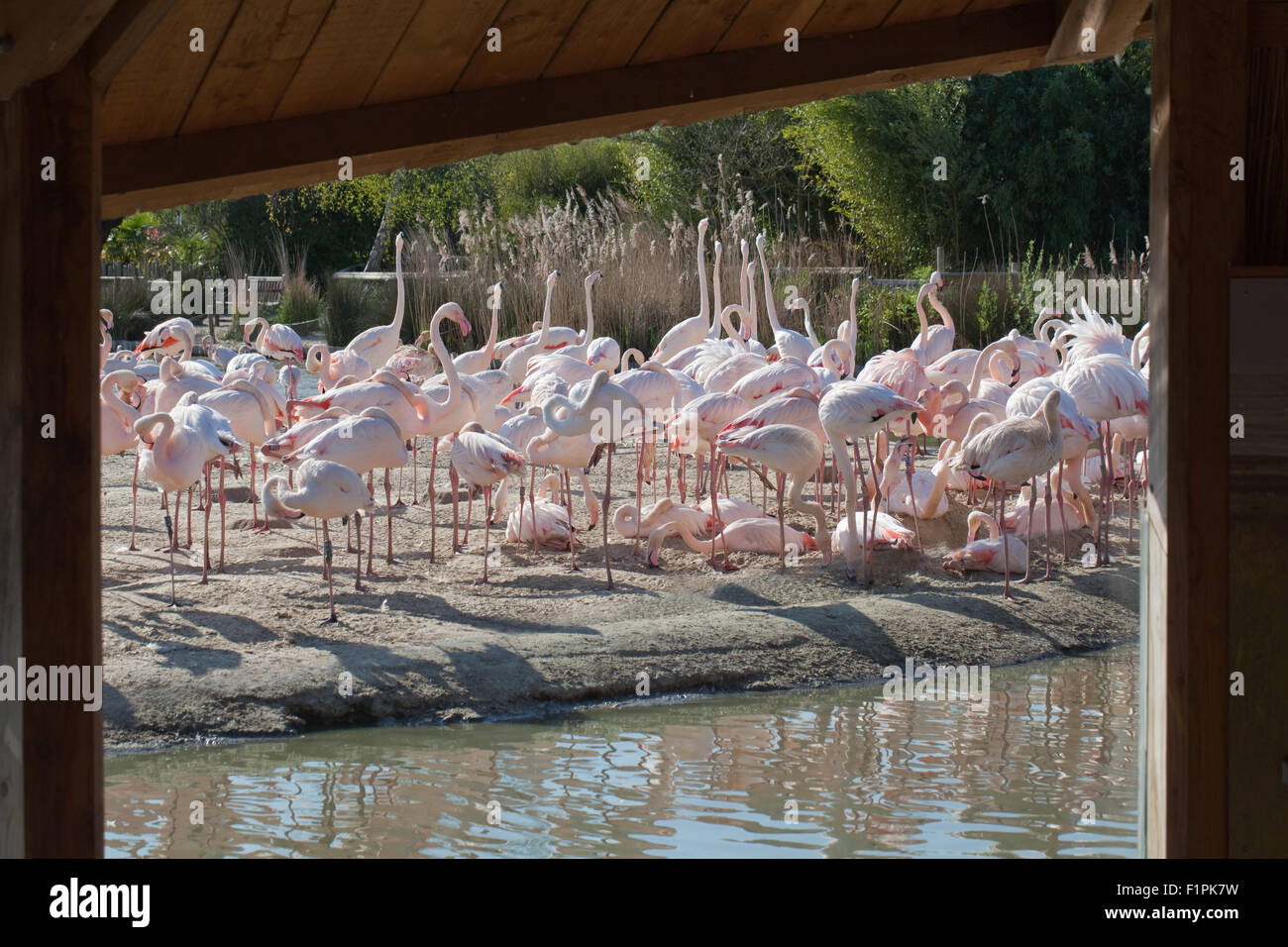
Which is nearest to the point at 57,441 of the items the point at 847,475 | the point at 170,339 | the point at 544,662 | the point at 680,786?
the point at 680,786

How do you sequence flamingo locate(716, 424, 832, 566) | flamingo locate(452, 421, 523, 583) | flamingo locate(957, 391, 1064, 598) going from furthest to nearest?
flamingo locate(452, 421, 523, 583)
flamingo locate(716, 424, 832, 566)
flamingo locate(957, 391, 1064, 598)

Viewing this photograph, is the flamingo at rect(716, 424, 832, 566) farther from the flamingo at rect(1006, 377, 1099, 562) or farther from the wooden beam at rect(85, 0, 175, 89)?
the wooden beam at rect(85, 0, 175, 89)

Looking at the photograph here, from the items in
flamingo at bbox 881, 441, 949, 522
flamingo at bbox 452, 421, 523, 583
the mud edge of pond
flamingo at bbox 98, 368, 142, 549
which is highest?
flamingo at bbox 98, 368, 142, 549

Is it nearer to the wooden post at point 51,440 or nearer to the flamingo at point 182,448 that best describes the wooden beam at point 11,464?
the wooden post at point 51,440

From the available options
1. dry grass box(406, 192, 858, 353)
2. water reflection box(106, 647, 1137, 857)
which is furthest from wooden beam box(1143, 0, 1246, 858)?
dry grass box(406, 192, 858, 353)

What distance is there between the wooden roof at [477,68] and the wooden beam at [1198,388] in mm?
609

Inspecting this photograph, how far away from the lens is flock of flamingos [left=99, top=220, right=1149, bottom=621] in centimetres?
772

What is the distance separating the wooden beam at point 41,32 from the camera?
2188 millimetres

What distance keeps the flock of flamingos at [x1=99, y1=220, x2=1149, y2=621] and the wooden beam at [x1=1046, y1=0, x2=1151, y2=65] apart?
4333 millimetres

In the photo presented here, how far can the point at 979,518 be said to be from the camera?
8.62m

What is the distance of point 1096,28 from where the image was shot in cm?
324

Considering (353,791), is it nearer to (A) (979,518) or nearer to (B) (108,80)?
(B) (108,80)

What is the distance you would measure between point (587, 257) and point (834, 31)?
14.0 metres

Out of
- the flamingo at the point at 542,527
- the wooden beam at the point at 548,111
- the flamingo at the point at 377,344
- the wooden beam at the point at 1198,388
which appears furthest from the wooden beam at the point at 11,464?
the flamingo at the point at 377,344
